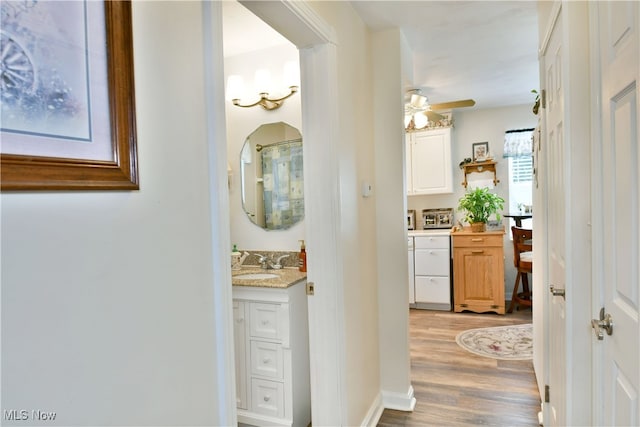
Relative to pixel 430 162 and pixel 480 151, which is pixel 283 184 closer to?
pixel 430 162

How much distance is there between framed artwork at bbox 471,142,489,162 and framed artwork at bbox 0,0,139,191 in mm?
5067

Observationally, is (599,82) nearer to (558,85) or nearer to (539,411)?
(558,85)

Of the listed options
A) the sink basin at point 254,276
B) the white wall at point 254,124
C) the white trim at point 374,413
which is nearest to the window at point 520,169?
the white wall at point 254,124

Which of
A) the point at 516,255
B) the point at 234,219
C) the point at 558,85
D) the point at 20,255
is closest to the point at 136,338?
the point at 20,255

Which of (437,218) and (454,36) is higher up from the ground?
(454,36)

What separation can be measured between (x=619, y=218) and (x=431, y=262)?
12.3ft

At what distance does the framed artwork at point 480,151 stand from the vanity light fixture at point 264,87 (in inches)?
130

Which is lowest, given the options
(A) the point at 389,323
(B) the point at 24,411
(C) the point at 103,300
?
(A) the point at 389,323

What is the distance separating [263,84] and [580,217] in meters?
2.18

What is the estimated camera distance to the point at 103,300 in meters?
0.75

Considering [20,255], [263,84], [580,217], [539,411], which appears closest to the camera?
[20,255]

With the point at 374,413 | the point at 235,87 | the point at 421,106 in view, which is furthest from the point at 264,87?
the point at 374,413

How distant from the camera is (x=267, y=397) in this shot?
2.30 metres

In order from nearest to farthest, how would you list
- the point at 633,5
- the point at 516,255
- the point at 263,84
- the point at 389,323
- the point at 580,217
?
the point at 633,5, the point at 580,217, the point at 389,323, the point at 263,84, the point at 516,255
